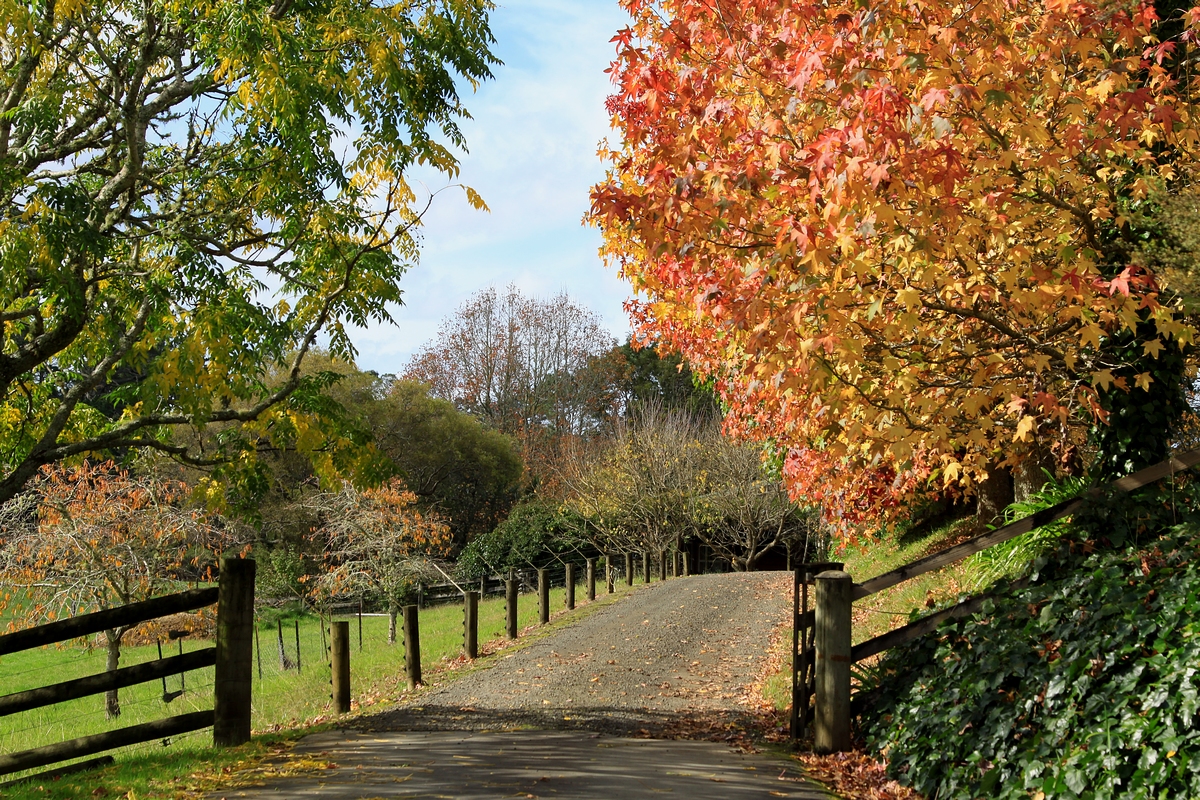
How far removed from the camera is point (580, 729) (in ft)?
27.8

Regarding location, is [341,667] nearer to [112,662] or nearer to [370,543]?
[112,662]

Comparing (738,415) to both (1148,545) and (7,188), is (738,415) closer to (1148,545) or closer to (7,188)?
(1148,545)

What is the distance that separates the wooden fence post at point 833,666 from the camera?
6.89 metres

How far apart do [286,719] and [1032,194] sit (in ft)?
33.5

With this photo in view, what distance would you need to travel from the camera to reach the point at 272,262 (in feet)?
32.9

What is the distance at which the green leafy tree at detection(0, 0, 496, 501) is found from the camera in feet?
27.0

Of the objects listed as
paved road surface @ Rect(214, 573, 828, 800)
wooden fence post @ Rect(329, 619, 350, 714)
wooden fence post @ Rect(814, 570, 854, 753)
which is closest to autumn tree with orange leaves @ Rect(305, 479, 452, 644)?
paved road surface @ Rect(214, 573, 828, 800)

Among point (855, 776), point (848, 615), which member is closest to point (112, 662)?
point (848, 615)

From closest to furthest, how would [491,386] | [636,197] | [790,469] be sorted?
[636,197] < [790,469] < [491,386]

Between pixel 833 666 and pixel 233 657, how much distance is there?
477cm

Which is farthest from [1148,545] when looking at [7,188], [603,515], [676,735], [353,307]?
[603,515]

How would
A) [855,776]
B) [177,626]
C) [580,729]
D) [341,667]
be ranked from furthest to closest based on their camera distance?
[177,626] → [341,667] → [580,729] → [855,776]

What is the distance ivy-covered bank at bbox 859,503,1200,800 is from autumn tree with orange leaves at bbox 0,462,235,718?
13752 mm

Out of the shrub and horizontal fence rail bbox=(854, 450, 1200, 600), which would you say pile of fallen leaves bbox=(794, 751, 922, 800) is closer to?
horizontal fence rail bbox=(854, 450, 1200, 600)
